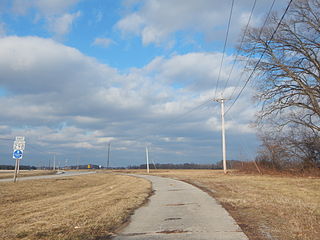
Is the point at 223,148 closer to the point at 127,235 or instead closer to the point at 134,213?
the point at 134,213

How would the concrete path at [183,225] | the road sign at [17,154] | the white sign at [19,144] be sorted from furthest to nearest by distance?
the white sign at [19,144] < the road sign at [17,154] < the concrete path at [183,225]

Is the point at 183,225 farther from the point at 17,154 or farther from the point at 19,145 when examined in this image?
the point at 19,145

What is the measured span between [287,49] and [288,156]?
1596cm

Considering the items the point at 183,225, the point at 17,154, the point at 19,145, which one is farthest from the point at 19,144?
the point at 183,225

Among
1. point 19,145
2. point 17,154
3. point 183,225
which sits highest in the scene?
point 19,145

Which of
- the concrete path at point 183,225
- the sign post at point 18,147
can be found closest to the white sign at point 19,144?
the sign post at point 18,147

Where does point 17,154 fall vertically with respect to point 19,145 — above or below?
below

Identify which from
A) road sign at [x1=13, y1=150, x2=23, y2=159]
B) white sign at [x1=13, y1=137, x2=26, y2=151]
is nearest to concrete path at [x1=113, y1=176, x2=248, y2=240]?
road sign at [x1=13, y1=150, x2=23, y2=159]

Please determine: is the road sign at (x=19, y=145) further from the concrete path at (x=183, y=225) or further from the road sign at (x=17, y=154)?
the concrete path at (x=183, y=225)

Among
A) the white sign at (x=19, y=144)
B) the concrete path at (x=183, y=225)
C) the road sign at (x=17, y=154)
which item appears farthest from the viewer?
the white sign at (x=19, y=144)

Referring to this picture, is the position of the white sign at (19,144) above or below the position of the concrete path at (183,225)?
above

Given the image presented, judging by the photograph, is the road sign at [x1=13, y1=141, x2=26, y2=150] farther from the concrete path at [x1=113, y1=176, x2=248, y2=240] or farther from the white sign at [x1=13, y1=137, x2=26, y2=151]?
the concrete path at [x1=113, y1=176, x2=248, y2=240]

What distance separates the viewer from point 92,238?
21.0ft

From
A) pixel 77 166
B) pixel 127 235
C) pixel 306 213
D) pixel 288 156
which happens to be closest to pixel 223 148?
pixel 288 156
